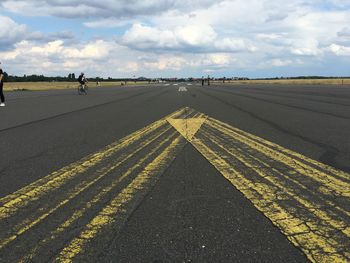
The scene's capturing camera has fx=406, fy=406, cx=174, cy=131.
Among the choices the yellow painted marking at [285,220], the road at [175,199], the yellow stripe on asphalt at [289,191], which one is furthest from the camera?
the yellow stripe on asphalt at [289,191]

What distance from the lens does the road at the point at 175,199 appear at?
3508 mm

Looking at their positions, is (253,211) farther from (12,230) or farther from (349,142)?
(349,142)

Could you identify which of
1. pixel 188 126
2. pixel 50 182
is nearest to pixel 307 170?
pixel 50 182

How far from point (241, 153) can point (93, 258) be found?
4662 mm

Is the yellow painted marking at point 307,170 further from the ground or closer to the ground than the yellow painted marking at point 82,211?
closer to the ground

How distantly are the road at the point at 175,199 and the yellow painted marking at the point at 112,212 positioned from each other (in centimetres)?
1

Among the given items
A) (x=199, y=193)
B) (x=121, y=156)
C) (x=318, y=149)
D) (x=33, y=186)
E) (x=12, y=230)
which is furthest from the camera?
(x=318, y=149)

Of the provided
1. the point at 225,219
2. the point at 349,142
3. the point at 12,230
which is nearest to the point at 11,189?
the point at 12,230

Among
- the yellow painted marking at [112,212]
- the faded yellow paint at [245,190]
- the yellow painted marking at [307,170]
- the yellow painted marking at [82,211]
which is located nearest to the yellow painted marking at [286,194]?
the faded yellow paint at [245,190]

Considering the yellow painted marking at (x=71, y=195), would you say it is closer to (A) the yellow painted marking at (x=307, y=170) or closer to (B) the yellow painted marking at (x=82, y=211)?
(B) the yellow painted marking at (x=82, y=211)

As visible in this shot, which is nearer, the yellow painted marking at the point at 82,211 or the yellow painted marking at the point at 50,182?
the yellow painted marking at the point at 82,211

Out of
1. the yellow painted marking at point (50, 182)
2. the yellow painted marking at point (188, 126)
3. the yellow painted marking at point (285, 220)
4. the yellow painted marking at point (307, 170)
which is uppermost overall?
the yellow painted marking at point (50, 182)

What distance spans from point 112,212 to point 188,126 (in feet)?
24.2

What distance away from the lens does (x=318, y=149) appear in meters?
7.97
